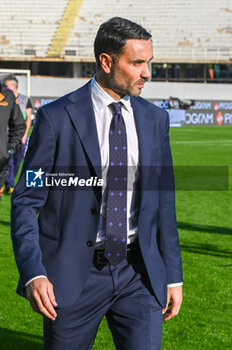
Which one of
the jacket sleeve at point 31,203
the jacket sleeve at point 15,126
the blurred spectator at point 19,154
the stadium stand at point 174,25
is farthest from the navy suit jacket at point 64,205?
the stadium stand at point 174,25

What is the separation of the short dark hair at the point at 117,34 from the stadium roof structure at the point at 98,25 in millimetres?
44613

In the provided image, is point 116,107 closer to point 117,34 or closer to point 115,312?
point 117,34

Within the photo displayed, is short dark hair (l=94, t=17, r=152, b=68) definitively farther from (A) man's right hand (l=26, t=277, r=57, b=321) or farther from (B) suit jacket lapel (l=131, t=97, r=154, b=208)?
(A) man's right hand (l=26, t=277, r=57, b=321)

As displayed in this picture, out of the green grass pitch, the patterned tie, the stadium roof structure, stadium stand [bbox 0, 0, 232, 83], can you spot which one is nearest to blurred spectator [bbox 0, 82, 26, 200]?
the green grass pitch

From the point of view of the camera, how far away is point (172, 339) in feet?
15.5

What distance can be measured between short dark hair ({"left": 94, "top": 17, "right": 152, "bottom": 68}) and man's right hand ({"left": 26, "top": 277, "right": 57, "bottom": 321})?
35.5 inches

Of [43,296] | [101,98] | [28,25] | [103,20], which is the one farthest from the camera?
[28,25]

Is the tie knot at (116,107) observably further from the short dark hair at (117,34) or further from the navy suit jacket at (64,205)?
the short dark hair at (117,34)

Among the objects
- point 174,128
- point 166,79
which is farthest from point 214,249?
point 166,79

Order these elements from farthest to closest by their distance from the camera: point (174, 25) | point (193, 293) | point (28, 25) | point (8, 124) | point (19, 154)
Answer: point (28, 25), point (174, 25), point (19, 154), point (8, 124), point (193, 293)

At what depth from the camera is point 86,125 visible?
8.07 ft

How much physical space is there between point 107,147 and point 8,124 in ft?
13.7

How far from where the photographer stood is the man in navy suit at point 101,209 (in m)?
2.42

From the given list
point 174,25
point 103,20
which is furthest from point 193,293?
point 103,20
